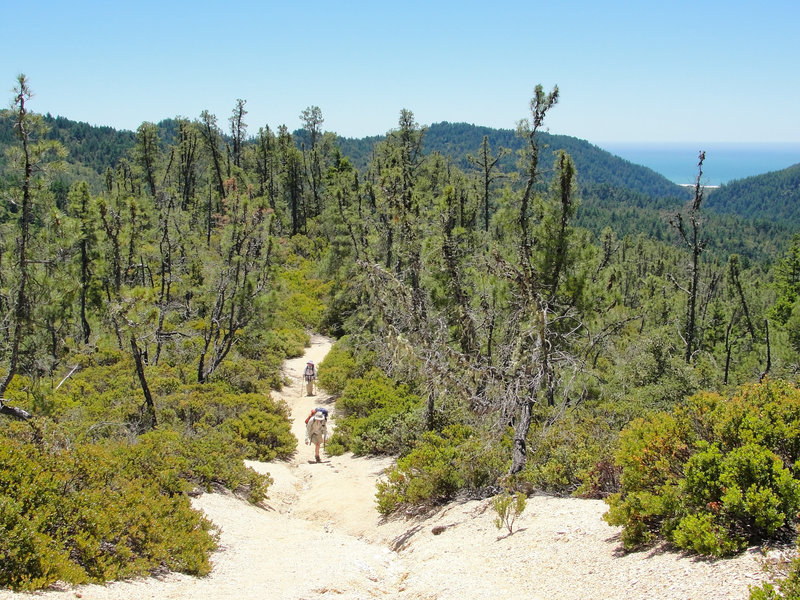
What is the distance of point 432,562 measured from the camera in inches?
267

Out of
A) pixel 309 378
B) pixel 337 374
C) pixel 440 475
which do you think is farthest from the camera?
pixel 309 378

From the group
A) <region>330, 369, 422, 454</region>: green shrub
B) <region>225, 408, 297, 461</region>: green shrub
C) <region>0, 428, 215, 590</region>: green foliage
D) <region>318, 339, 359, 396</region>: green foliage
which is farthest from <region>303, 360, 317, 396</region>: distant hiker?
<region>0, 428, 215, 590</region>: green foliage

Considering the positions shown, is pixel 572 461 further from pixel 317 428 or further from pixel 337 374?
pixel 337 374

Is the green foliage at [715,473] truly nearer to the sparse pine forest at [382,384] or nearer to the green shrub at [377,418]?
the sparse pine forest at [382,384]

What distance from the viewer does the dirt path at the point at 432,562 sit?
4609 mm

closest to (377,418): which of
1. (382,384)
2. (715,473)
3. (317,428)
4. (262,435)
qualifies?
(317,428)

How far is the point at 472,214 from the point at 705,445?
103 feet

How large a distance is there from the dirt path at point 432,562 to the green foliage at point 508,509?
0.42 ft

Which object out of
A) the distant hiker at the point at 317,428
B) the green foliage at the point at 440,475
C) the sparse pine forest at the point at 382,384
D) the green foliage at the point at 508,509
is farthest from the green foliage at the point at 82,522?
the distant hiker at the point at 317,428

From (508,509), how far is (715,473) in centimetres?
301

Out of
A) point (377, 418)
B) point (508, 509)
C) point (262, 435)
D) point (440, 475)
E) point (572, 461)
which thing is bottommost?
point (262, 435)

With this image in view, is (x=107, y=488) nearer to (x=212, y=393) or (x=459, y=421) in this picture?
(x=459, y=421)

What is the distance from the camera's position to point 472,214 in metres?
35.6

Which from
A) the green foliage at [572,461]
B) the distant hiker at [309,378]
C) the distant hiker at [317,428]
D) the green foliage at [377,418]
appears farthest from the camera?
the distant hiker at [309,378]
